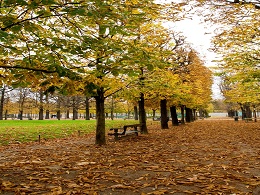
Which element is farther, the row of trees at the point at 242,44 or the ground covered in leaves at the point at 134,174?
the row of trees at the point at 242,44

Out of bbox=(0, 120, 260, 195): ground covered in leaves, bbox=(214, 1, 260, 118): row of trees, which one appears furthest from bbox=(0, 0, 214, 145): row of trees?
bbox=(214, 1, 260, 118): row of trees

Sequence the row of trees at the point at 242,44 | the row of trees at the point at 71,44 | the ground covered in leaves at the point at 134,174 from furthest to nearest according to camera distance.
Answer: the row of trees at the point at 242,44
the ground covered in leaves at the point at 134,174
the row of trees at the point at 71,44

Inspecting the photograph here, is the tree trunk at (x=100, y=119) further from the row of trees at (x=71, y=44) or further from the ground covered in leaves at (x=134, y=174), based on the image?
the row of trees at (x=71, y=44)

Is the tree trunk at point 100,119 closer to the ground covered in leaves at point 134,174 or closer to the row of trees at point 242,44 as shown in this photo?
the ground covered in leaves at point 134,174

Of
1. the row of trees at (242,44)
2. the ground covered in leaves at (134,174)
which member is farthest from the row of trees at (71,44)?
the row of trees at (242,44)

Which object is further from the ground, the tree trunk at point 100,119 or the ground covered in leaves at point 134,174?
the tree trunk at point 100,119

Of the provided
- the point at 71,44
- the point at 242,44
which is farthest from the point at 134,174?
the point at 242,44

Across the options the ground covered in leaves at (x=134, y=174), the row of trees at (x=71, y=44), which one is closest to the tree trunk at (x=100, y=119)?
the ground covered in leaves at (x=134, y=174)

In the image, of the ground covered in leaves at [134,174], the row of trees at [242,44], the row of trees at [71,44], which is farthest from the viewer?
the row of trees at [242,44]

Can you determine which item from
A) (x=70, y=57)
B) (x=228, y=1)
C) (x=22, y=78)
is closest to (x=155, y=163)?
(x=70, y=57)

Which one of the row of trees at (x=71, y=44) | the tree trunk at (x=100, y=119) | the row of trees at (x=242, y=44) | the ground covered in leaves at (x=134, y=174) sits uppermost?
the row of trees at (x=242, y=44)

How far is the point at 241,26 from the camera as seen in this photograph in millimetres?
11328

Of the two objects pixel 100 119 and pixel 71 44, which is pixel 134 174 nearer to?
pixel 71 44

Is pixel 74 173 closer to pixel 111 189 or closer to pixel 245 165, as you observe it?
pixel 111 189
